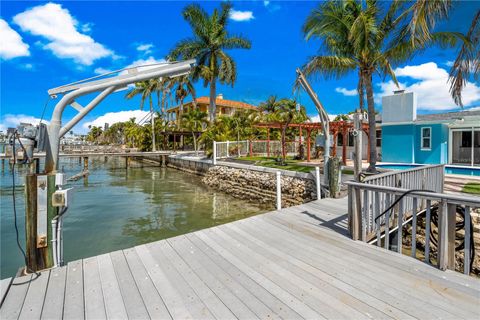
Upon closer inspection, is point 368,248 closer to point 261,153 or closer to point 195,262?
point 195,262

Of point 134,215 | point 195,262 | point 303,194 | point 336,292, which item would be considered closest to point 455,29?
point 303,194

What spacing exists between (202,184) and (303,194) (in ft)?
28.1

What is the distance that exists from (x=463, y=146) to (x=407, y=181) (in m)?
13.9

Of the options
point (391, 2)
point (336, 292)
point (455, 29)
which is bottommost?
point (336, 292)

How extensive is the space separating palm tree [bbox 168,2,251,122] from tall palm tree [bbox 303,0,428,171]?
1609 cm

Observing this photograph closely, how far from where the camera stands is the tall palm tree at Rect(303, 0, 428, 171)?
9.38 meters

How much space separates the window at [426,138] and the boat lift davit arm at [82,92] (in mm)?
15704

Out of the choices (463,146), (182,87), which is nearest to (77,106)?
(463,146)

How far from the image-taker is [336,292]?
272 centimetres

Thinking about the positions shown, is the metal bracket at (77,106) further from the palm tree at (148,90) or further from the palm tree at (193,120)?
the palm tree at (148,90)

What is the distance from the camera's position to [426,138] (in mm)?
14758

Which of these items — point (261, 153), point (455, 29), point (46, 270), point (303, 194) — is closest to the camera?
point (46, 270)

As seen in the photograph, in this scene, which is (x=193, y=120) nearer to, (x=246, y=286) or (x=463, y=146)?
(x=463, y=146)

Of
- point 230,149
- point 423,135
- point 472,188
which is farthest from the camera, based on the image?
point 230,149
